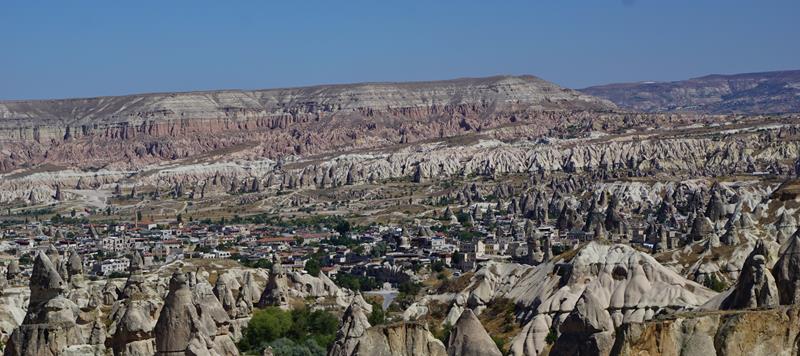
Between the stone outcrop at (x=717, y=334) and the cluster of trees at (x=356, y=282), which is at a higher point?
the stone outcrop at (x=717, y=334)

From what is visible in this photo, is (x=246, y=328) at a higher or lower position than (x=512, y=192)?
higher

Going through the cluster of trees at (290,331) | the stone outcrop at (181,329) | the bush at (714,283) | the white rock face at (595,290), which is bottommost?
the cluster of trees at (290,331)

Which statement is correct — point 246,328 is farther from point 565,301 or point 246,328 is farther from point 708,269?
point 708,269

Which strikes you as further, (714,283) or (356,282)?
(356,282)

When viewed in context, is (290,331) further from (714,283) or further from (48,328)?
(48,328)

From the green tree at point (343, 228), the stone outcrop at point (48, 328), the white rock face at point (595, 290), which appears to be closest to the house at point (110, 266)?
the green tree at point (343, 228)

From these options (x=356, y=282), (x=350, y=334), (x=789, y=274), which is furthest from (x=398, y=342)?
(x=356, y=282)

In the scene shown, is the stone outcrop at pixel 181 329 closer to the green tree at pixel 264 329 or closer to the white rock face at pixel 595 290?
the white rock face at pixel 595 290

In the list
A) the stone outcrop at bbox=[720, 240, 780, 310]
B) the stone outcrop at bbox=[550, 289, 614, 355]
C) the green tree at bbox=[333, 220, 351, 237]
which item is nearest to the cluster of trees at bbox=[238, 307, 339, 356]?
the stone outcrop at bbox=[720, 240, 780, 310]

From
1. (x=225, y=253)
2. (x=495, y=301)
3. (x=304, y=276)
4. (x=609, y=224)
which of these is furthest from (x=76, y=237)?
(x=495, y=301)
